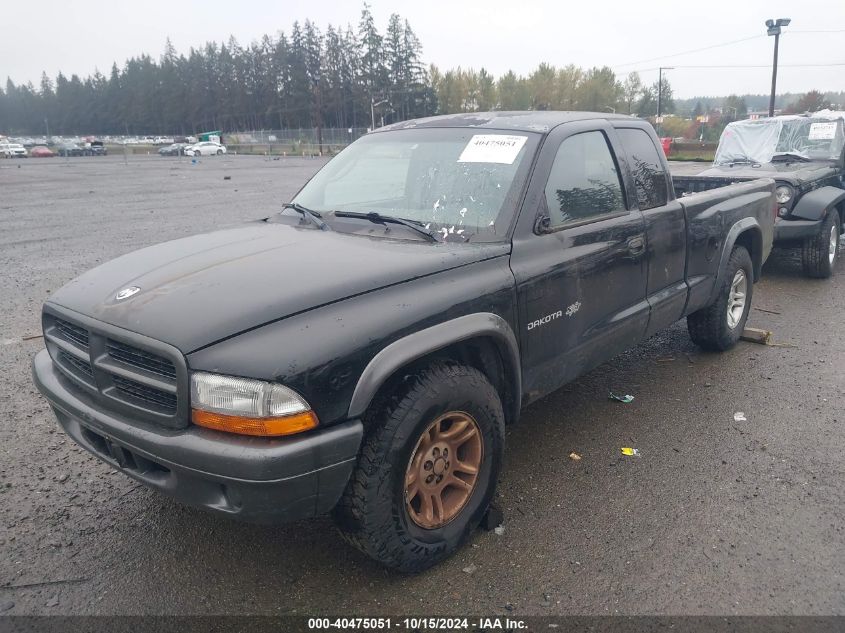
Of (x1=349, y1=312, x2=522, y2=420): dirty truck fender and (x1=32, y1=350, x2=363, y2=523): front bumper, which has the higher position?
(x1=349, y1=312, x2=522, y2=420): dirty truck fender

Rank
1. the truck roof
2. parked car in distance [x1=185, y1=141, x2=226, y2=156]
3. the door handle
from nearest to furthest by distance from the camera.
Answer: the truck roof
the door handle
parked car in distance [x1=185, y1=141, x2=226, y2=156]

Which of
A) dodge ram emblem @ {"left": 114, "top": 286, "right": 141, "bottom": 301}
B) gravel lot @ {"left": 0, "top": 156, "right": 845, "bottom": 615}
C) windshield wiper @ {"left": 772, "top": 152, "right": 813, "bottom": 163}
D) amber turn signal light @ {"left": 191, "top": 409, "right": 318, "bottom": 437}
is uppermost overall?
windshield wiper @ {"left": 772, "top": 152, "right": 813, "bottom": 163}

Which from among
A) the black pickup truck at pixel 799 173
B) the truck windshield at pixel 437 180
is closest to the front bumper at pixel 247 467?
the truck windshield at pixel 437 180

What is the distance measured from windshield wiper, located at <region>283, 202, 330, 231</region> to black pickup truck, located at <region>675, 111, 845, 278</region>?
16.4 ft

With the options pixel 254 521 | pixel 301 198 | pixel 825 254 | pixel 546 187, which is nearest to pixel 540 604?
pixel 254 521

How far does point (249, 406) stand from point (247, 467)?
0.21m

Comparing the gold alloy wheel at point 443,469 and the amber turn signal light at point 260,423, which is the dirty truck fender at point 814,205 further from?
the amber turn signal light at point 260,423

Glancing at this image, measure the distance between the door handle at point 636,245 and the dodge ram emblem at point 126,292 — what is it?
2.67 meters

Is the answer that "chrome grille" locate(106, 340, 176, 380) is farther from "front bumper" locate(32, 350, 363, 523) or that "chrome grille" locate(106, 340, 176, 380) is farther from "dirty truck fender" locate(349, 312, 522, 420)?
"dirty truck fender" locate(349, 312, 522, 420)

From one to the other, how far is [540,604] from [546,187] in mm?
1976

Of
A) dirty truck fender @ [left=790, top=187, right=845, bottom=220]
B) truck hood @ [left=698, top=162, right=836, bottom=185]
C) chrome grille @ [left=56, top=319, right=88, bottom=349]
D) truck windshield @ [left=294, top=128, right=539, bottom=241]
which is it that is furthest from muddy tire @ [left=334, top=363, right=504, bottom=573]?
dirty truck fender @ [left=790, top=187, right=845, bottom=220]

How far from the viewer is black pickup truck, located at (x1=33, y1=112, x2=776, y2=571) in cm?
224

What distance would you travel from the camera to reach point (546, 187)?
10.8ft

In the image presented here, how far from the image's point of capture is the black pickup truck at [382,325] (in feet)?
7.34
